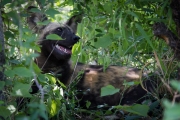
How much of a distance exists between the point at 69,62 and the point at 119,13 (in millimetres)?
2848

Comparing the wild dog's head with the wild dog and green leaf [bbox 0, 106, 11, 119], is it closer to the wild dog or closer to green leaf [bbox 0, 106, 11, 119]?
the wild dog

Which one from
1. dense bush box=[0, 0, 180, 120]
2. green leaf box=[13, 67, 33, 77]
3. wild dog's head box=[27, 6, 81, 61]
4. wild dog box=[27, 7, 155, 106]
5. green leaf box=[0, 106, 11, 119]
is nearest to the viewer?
green leaf box=[13, 67, 33, 77]

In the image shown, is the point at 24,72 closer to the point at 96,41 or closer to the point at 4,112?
the point at 4,112

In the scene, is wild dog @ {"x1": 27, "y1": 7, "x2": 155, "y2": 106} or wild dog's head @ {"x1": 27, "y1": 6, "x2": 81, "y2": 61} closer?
wild dog @ {"x1": 27, "y1": 7, "x2": 155, "y2": 106}

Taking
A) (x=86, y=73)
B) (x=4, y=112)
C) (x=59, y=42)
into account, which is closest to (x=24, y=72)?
(x=4, y=112)

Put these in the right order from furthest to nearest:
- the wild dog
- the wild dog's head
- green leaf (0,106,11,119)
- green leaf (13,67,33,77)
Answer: the wild dog's head
the wild dog
green leaf (0,106,11,119)
green leaf (13,67,33,77)

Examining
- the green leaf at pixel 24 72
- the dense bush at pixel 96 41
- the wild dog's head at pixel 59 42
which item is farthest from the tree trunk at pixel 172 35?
the wild dog's head at pixel 59 42

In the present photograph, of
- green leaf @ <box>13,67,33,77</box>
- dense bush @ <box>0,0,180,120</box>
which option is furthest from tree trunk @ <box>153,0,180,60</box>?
green leaf @ <box>13,67,33,77</box>

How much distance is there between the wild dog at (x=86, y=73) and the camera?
4371 millimetres

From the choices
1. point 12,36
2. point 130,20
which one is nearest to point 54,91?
point 12,36

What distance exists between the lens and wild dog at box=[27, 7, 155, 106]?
4.37 meters

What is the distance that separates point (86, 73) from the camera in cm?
488

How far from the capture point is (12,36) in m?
2.26

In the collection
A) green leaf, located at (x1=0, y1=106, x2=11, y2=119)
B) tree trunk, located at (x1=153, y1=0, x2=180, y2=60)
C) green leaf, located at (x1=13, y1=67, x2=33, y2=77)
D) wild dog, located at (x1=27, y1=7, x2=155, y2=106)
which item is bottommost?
wild dog, located at (x1=27, y1=7, x2=155, y2=106)
